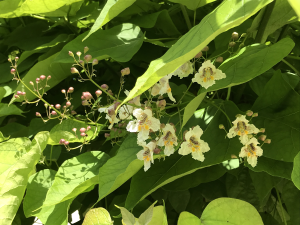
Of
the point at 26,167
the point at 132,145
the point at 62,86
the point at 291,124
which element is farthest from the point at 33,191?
the point at 291,124

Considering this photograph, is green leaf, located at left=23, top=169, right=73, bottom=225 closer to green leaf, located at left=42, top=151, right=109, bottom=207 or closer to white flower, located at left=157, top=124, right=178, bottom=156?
green leaf, located at left=42, top=151, right=109, bottom=207

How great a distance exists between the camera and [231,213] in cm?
36

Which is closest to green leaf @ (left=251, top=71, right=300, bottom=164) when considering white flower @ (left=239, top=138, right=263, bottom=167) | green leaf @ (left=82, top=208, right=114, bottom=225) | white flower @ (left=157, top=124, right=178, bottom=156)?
white flower @ (left=239, top=138, right=263, bottom=167)

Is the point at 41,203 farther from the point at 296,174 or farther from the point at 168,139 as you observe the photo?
the point at 296,174

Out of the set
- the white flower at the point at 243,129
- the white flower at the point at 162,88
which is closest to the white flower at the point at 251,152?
the white flower at the point at 243,129

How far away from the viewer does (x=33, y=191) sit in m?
0.47

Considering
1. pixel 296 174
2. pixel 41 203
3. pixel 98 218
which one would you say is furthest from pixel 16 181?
pixel 296 174

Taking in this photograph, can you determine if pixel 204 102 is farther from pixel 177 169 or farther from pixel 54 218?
pixel 54 218

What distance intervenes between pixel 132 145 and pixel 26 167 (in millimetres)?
180

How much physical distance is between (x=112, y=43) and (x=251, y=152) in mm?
307

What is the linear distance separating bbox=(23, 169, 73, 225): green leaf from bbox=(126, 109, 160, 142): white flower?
0.52 ft

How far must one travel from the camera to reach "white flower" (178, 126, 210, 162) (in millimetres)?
375

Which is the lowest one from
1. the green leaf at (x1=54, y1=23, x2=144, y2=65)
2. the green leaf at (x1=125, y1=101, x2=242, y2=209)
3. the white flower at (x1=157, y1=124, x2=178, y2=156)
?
the green leaf at (x1=125, y1=101, x2=242, y2=209)

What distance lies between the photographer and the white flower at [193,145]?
37cm
